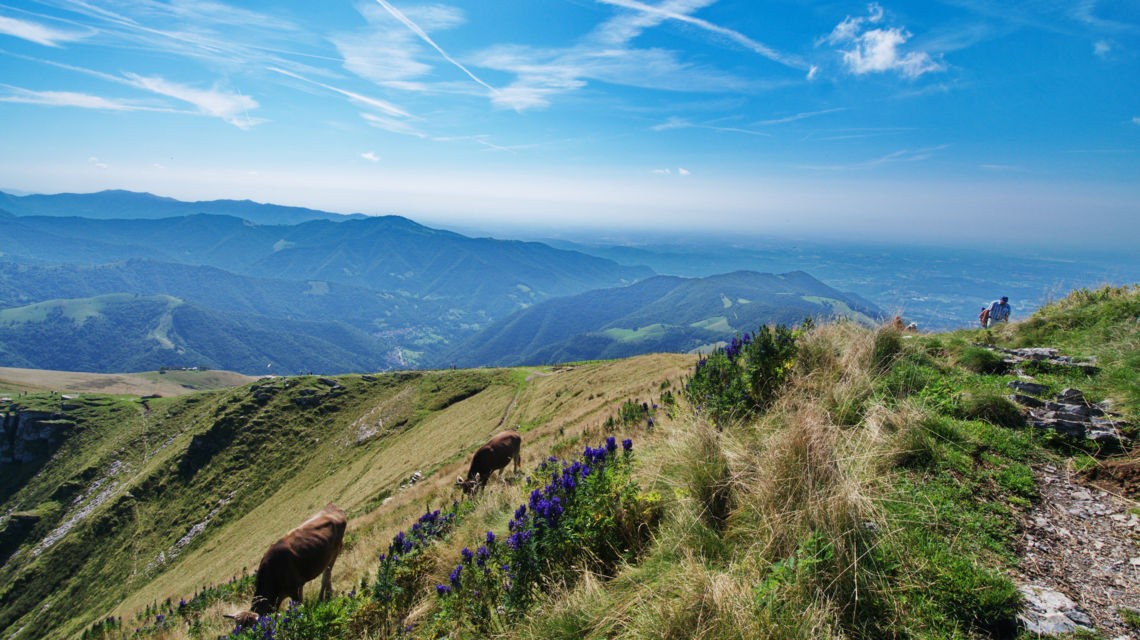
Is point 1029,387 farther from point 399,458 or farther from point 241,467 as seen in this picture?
point 241,467

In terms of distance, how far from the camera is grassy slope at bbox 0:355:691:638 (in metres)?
40.5

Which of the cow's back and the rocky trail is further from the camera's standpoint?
the cow's back

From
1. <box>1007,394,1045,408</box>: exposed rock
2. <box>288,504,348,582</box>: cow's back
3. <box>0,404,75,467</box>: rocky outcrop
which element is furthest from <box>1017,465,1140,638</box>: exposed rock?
<box>0,404,75,467</box>: rocky outcrop

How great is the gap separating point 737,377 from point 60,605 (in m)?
84.3

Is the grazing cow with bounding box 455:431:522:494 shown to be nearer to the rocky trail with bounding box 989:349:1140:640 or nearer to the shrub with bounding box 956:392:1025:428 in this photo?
the shrub with bounding box 956:392:1025:428

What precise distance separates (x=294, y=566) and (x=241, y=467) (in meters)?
76.4

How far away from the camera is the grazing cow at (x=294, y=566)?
27.9 ft

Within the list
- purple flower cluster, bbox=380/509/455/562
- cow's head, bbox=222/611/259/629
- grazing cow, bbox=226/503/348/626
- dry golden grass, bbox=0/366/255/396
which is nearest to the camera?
purple flower cluster, bbox=380/509/455/562

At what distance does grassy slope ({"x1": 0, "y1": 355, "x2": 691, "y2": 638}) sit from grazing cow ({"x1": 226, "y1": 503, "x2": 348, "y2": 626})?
59.9ft

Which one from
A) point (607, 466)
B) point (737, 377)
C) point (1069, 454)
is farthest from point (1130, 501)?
point (607, 466)

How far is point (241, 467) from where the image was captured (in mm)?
68312

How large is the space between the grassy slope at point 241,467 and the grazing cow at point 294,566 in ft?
59.9

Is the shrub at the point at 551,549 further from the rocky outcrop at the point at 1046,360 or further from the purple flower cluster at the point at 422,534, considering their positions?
the rocky outcrop at the point at 1046,360

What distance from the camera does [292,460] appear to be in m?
68.8
